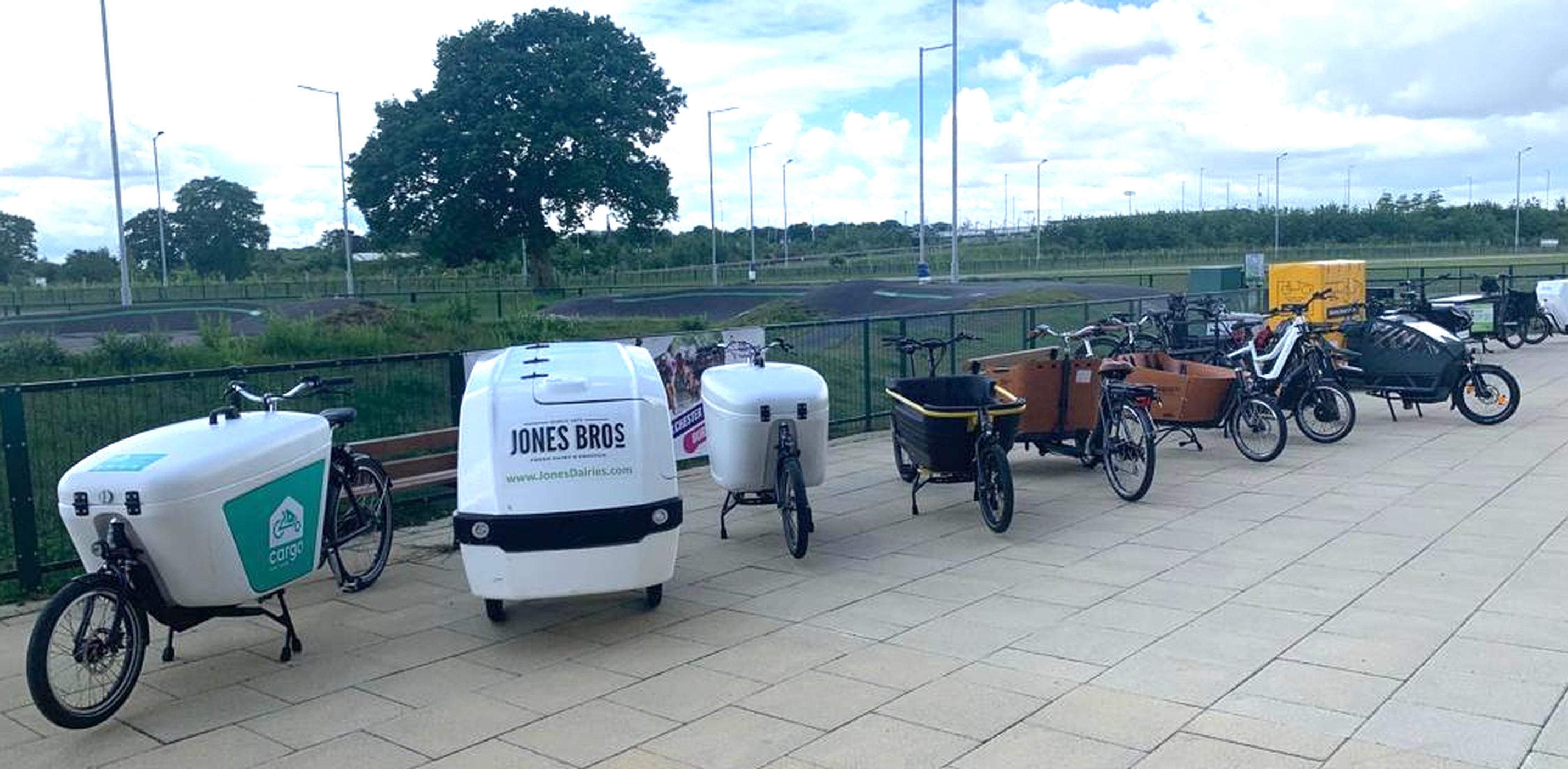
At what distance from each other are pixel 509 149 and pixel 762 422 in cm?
4943

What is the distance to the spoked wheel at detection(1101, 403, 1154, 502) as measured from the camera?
→ 9.18m

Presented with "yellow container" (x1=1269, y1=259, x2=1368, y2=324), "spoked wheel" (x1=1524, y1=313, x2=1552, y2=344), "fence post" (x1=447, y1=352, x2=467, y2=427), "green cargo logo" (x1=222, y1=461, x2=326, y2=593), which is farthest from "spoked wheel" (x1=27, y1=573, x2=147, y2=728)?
"spoked wheel" (x1=1524, y1=313, x2=1552, y2=344)

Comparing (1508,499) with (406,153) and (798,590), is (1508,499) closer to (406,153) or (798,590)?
(798,590)

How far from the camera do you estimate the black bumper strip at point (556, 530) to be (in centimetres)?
589

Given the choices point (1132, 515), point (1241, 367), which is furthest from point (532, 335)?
point (1132, 515)

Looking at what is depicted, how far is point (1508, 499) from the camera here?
29.5 ft

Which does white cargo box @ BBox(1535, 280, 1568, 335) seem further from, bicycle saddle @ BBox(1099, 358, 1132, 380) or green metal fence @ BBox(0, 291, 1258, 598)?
bicycle saddle @ BBox(1099, 358, 1132, 380)

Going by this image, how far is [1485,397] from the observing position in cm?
1273

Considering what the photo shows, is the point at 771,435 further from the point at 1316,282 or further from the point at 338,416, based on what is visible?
the point at 1316,282

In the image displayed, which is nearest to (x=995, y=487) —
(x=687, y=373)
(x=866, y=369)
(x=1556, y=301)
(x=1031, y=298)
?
(x=687, y=373)

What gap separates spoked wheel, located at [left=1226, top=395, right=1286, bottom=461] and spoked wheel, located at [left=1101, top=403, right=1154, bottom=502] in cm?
180

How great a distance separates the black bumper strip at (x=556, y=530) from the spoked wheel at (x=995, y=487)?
292cm

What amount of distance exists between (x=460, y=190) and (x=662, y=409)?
2021 inches

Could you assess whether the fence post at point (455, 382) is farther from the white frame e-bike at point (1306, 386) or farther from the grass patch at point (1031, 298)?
the grass patch at point (1031, 298)
